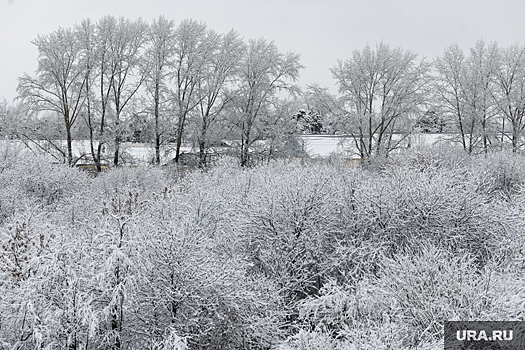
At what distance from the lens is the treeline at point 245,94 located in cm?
2666

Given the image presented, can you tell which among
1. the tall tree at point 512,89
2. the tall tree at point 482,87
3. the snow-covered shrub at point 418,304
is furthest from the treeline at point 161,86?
the snow-covered shrub at point 418,304

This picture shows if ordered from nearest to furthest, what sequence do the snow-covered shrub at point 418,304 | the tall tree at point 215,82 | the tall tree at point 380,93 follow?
the snow-covered shrub at point 418,304 → the tall tree at point 380,93 → the tall tree at point 215,82

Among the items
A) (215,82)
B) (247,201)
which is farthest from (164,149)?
(247,201)

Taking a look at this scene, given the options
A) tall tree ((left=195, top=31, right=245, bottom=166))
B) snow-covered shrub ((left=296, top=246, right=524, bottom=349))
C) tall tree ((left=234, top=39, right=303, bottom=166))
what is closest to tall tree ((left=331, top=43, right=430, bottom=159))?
tall tree ((left=234, top=39, right=303, bottom=166))

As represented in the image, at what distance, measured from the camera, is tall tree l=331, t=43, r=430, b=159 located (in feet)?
87.5

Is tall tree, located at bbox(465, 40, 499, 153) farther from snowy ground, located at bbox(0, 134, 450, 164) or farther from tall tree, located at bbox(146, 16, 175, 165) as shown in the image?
tall tree, located at bbox(146, 16, 175, 165)

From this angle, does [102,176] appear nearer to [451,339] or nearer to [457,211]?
[457,211]

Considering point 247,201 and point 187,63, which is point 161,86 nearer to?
point 187,63

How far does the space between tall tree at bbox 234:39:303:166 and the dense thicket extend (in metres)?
13.2

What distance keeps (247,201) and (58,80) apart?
18163 mm

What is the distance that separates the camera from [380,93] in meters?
28.0

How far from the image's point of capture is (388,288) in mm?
9008

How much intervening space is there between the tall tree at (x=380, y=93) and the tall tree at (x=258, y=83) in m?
3.44

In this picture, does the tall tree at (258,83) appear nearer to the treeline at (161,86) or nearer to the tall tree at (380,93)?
the treeline at (161,86)
